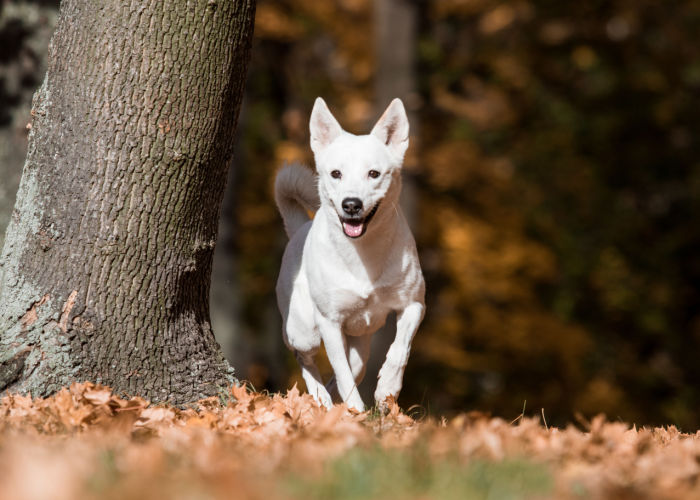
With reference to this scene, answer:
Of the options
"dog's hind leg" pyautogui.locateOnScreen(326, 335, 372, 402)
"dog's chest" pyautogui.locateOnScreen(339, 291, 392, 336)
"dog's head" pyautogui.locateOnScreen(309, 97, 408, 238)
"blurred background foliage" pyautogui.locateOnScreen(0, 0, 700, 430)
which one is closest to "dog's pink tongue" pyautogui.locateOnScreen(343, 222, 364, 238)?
"dog's head" pyautogui.locateOnScreen(309, 97, 408, 238)

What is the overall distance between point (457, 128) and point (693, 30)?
4133mm

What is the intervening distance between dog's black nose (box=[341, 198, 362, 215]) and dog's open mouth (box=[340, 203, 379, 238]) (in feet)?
0.14

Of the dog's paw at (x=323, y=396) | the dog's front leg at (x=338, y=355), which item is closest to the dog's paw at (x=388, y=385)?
the dog's front leg at (x=338, y=355)

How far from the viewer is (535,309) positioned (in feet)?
42.4

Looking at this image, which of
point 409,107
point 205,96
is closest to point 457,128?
point 409,107

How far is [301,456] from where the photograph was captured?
2.53m

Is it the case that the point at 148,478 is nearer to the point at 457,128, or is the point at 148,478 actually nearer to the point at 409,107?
the point at 409,107

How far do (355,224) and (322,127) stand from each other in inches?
27.4

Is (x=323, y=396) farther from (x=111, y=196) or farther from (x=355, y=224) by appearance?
(x=111, y=196)

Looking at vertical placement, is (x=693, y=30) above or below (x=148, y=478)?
above

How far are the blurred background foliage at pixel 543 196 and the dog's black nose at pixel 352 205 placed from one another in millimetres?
8303

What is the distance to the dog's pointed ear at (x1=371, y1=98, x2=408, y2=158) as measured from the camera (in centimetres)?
441

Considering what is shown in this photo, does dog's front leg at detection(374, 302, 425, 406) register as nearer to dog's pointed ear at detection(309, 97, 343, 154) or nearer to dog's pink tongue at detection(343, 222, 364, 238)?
dog's pink tongue at detection(343, 222, 364, 238)

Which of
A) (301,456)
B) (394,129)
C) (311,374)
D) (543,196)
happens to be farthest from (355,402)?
(543,196)
